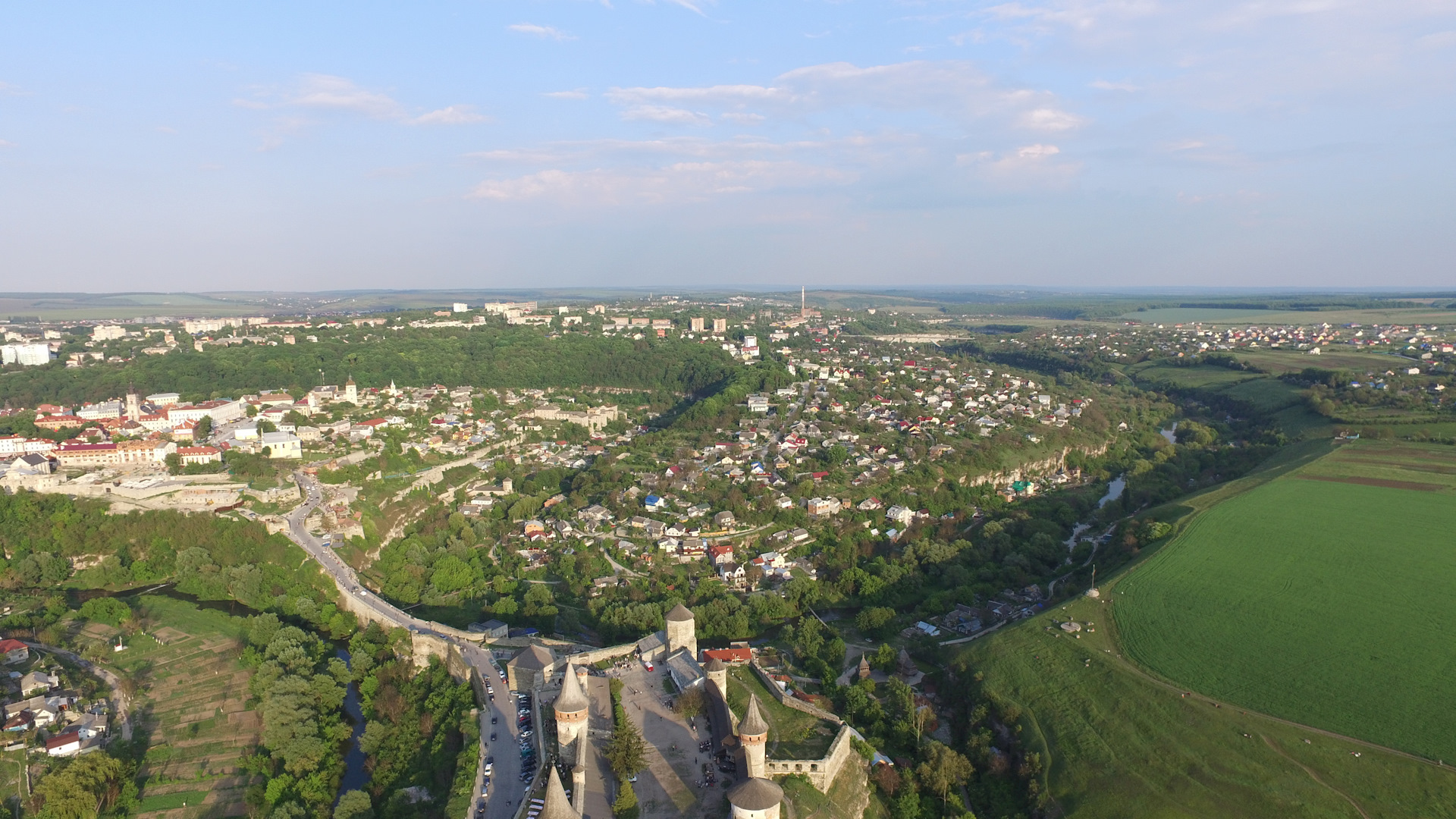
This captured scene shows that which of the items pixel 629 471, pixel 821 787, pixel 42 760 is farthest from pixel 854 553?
pixel 42 760

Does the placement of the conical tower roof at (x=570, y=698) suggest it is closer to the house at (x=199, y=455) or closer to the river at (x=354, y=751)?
the river at (x=354, y=751)

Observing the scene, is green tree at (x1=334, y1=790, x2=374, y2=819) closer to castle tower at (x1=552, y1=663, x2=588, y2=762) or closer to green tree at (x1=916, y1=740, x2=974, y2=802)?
castle tower at (x1=552, y1=663, x2=588, y2=762)

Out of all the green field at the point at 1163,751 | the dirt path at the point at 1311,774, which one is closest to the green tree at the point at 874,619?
the green field at the point at 1163,751

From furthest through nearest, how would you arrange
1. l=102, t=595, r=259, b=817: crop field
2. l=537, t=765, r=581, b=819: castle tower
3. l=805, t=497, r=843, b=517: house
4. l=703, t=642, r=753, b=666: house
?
l=805, t=497, r=843, b=517: house < l=703, t=642, r=753, b=666: house < l=102, t=595, r=259, b=817: crop field < l=537, t=765, r=581, b=819: castle tower

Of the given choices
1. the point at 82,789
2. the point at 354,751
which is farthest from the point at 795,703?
the point at 82,789

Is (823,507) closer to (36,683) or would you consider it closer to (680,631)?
(680,631)

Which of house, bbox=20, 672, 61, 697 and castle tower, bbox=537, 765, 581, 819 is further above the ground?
castle tower, bbox=537, 765, 581, 819

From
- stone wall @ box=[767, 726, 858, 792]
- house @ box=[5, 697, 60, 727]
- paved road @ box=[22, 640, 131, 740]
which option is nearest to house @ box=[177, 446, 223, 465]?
paved road @ box=[22, 640, 131, 740]
